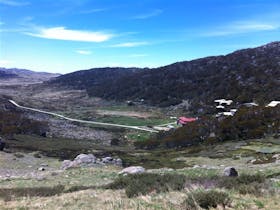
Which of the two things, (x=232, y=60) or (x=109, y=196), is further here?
(x=232, y=60)

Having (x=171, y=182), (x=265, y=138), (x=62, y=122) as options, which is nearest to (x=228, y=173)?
(x=171, y=182)

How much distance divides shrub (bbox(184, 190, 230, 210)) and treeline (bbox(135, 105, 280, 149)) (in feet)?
171

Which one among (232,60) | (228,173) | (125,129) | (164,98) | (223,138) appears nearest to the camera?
(228,173)

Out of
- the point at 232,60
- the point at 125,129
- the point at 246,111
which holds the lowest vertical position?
the point at 125,129

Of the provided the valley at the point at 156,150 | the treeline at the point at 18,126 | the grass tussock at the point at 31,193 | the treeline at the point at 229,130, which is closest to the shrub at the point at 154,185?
the valley at the point at 156,150

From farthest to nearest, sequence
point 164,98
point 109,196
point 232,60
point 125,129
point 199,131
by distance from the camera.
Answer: point 232,60
point 164,98
point 125,129
point 199,131
point 109,196

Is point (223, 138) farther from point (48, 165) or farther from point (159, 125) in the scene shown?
point (159, 125)

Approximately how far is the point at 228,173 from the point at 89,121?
350 ft

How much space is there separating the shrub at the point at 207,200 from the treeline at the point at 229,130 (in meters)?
52.1

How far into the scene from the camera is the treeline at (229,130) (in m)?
66.5

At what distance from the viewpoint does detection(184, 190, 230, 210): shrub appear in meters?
11.7

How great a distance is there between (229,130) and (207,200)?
58.9 metres

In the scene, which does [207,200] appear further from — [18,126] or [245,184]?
[18,126]

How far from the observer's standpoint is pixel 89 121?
126688 mm
